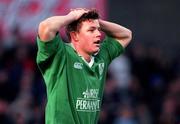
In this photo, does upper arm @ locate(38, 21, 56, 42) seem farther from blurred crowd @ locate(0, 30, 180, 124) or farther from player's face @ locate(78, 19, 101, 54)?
blurred crowd @ locate(0, 30, 180, 124)

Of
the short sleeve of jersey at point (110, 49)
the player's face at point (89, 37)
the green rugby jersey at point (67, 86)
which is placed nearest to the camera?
the green rugby jersey at point (67, 86)

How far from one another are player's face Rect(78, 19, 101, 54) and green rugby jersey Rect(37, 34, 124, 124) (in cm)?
10

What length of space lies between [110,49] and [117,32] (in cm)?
20

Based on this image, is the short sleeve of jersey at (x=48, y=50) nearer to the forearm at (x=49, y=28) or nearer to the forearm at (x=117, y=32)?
the forearm at (x=49, y=28)

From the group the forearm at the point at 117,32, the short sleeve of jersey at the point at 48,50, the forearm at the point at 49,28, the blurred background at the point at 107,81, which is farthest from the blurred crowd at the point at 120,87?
the forearm at the point at 49,28

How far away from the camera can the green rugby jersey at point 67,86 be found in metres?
7.12

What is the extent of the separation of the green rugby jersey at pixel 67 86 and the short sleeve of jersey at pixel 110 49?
0.39m

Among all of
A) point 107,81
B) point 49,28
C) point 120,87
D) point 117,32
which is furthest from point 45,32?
point 120,87

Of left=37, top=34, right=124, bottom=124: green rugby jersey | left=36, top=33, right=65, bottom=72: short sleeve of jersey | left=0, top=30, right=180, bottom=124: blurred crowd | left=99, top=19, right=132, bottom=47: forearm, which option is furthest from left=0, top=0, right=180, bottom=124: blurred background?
left=36, top=33, right=65, bottom=72: short sleeve of jersey

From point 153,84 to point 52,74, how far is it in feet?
21.9

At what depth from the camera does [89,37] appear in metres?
7.31

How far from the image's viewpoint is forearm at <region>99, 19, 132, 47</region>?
7844 mm

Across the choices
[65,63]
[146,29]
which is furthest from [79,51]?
[146,29]

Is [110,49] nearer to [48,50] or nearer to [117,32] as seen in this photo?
[117,32]
